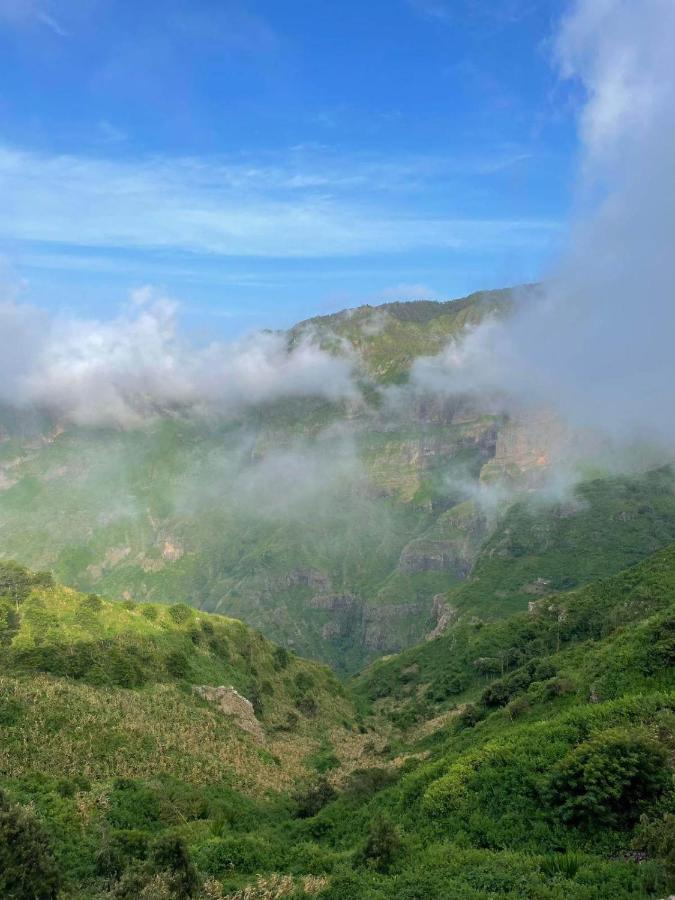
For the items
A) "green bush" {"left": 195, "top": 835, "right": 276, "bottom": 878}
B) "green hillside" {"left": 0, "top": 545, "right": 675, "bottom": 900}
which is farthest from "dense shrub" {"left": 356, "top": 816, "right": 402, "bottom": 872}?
"green bush" {"left": 195, "top": 835, "right": 276, "bottom": 878}

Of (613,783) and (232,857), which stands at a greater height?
(613,783)

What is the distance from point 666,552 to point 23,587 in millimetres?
127062

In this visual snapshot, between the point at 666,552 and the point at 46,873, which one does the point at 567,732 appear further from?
the point at 666,552

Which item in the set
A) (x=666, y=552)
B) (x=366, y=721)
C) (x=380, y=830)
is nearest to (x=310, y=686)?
(x=366, y=721)

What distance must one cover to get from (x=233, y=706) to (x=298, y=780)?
58.3 ft

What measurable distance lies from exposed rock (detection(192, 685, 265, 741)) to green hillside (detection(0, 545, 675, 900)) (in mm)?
1002

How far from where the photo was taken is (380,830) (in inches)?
1364

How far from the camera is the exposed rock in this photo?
282 ft

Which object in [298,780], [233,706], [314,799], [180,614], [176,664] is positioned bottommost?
[298,780]

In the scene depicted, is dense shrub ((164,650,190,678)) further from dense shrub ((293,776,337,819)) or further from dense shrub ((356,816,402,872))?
dense shrub ((356,816,402,872))

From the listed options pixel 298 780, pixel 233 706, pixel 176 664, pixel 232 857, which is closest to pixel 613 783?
pixel 232 857

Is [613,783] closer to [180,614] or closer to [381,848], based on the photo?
[381,848]

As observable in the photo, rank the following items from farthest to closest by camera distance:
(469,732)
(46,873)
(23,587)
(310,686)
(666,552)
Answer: (310,686), (666,552), (23,587), (469,732), (46,873)

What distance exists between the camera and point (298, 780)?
7506 cm
